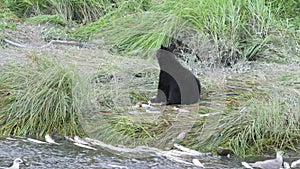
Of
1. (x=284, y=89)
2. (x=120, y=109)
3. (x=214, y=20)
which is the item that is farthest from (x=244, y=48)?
(x=120, y=109)

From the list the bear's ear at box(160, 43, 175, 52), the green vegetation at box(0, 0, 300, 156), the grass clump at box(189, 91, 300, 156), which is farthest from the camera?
the bear's ear at box(160, 43, 175, 52)

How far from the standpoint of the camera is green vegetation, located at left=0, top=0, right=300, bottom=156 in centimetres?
580

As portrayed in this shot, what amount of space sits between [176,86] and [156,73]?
800 millimetres

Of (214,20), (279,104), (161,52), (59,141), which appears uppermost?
(214,20)

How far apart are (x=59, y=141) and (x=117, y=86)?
42.4 inches

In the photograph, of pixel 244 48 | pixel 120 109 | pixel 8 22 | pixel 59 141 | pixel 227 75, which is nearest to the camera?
pixel 59 141

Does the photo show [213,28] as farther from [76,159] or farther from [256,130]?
[76,159]

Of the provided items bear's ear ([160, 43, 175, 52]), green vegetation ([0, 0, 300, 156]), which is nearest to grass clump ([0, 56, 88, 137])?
green vegetation ([0, 0, 300, 156])

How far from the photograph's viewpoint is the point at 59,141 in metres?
5.75

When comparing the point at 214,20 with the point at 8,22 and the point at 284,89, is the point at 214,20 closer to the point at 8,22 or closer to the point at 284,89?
the point at 284,89

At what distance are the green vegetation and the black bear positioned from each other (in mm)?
140

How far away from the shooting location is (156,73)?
281 inches

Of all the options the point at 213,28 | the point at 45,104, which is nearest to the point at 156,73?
the point at 213,28

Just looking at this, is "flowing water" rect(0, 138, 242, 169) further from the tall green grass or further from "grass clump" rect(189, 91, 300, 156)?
the tall green grass
